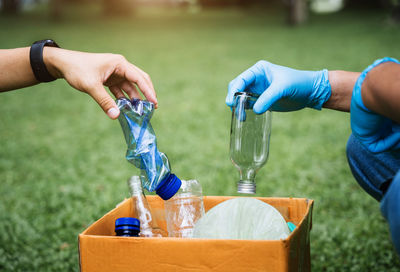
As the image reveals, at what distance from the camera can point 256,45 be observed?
36.3ft

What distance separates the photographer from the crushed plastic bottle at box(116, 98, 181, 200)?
4.40 ft

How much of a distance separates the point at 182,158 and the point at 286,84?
2.47 metres

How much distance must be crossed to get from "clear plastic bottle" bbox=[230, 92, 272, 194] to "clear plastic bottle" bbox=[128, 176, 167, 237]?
14.3 inches

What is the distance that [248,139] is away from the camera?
1.70 m

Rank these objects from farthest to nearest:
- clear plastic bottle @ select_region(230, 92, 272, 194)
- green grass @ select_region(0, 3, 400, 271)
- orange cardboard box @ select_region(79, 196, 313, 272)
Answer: green grass @ select_region(0, 3, 400, 271)
clear plastic bottle @ select_region(230, 92, 272, 194)
orange cardboard box @ select_region(79, 196, 313, 272)

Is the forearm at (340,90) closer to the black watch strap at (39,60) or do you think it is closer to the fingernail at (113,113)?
the fingernail at (113,113)

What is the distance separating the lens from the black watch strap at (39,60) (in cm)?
143

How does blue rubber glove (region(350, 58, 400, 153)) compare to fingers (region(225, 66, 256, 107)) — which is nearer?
blue rubber glove (region(350, 58, 400, 153))

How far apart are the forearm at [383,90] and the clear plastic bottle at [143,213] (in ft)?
2.75

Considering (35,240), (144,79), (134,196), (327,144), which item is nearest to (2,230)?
(35,240)

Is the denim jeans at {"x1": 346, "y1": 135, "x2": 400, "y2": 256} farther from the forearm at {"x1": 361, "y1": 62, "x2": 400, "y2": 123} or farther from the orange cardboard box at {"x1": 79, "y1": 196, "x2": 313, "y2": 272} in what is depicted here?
the orange cardboard box at {"x1": 79, "y1": 196, "x2": 313, "y2": 272}

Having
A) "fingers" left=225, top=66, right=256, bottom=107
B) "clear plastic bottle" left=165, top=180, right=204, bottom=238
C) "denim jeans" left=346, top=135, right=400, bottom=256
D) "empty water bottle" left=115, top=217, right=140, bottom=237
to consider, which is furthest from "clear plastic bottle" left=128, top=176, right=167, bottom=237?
"denim jeans" left=346, top=135, right=400, bottom=256

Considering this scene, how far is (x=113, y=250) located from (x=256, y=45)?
10391 millimetres

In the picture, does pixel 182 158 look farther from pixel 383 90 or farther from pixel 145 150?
pixel 383 90
